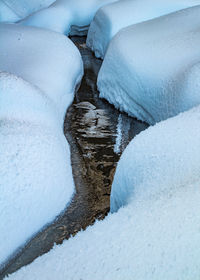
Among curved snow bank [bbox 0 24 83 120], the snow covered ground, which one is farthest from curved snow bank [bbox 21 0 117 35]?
the snow covered ground

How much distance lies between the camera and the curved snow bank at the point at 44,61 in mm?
1996

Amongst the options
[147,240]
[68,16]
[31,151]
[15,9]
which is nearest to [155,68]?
[31,151]

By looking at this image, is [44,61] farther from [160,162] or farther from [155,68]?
[160,162]

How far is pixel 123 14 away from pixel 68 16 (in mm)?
954

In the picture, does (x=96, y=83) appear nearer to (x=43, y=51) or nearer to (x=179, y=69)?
(x=43, y=51)

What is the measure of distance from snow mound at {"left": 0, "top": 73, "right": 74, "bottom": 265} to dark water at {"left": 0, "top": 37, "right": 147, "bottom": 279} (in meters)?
0.03

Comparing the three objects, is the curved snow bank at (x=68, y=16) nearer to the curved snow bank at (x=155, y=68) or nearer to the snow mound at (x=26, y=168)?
the curved snow bank at (x=155, y=68)

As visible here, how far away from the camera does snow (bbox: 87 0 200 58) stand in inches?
119

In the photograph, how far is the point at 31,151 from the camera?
129 centimetres

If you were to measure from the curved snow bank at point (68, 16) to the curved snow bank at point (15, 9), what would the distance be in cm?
60

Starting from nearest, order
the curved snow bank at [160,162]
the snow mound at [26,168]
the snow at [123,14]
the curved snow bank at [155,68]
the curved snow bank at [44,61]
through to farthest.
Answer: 1. the curved snow bank at [160,162]
2. the snow mound at [26,168]
3. the curved snow bank at [155,68]
4. the curved snow bank at [44,61]
5. the snow at [123,14]

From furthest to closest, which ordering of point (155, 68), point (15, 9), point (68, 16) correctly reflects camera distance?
point (15, 9), point (68, 16), point (155, 68)

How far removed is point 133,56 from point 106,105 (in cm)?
33

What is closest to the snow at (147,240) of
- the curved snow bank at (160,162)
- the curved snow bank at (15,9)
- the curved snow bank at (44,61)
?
the curved snow bank at (160,162)
